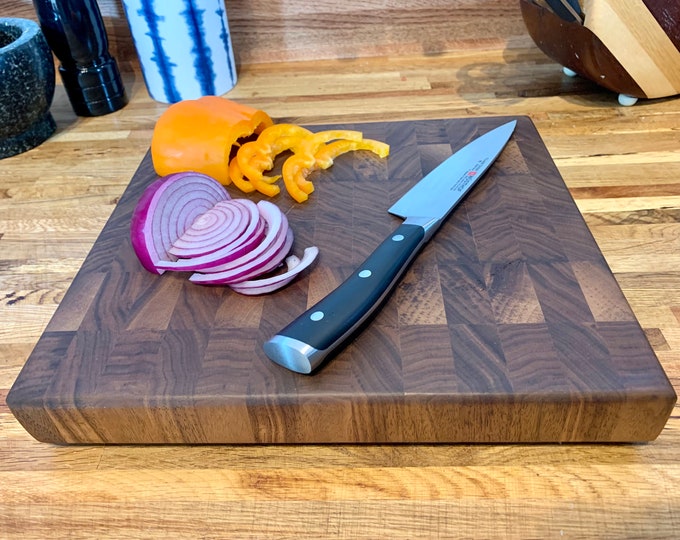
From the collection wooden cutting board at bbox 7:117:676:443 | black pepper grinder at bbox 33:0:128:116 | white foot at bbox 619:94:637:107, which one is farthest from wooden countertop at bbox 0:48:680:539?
black pepper grinder at bbox 33:0:128:116

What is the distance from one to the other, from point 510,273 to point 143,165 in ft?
2.28

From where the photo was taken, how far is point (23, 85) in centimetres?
126

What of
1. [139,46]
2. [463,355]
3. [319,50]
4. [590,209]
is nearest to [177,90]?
[139,46]

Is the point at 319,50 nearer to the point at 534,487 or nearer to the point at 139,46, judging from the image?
the point at 139,46

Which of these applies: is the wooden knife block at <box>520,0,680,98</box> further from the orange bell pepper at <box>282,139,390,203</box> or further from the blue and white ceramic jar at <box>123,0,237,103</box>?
the blue and white ceramic jar at <box>123,0,237,103</box>

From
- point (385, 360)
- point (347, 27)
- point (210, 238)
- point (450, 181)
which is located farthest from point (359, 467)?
point (347, 27)

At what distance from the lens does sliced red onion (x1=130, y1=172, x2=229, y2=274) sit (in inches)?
32.9

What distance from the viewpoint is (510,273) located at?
0.80 meters

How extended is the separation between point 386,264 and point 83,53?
1090mm

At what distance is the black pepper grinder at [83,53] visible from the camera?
1.38 meters

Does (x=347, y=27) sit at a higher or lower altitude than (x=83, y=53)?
lower

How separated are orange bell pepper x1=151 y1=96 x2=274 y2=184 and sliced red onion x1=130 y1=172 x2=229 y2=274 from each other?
10cm

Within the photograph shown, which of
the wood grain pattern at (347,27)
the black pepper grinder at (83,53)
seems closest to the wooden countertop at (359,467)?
the black pepper grinder at (83,53)

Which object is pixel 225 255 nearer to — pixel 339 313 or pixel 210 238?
pixel 210 238
